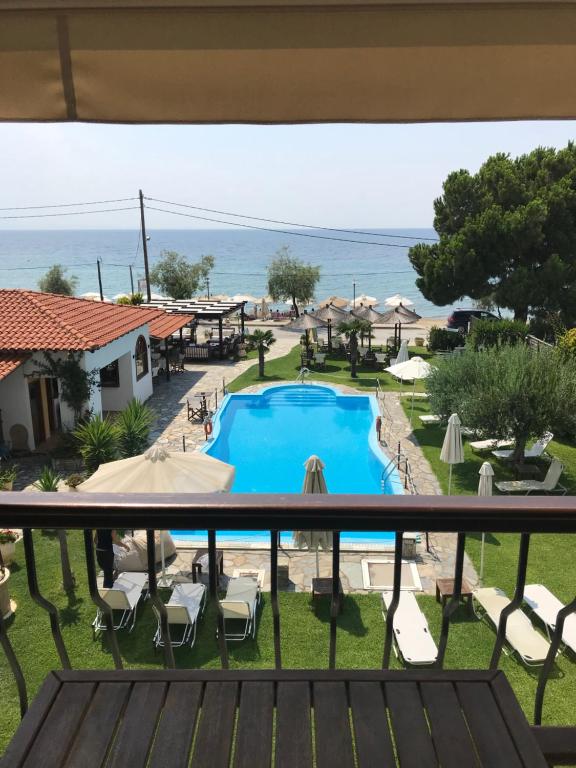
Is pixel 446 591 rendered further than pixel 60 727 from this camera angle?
Yes

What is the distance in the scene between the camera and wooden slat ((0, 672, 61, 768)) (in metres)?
1.52

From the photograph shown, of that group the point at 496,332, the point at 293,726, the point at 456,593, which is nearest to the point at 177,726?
the point at 293,726

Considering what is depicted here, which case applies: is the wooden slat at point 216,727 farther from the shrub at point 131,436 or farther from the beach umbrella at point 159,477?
the shrub at point 131,436

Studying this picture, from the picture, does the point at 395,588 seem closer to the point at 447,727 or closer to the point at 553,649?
the point at 447,727

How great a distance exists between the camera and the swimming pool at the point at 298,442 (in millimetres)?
14445

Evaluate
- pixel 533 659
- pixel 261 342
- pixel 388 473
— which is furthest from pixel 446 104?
pixel 261 342

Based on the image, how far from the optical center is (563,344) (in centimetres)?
1755

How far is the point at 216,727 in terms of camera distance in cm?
161

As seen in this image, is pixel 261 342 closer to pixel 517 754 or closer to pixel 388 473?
pixel 388 473

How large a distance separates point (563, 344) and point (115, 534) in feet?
46.0

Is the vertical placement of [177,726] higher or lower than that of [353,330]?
higher

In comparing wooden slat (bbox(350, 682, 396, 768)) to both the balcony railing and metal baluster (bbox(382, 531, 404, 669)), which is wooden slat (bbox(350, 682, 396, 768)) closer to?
metal baluster (bbox(382, 531, 404, 669))

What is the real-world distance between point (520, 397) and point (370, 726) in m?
12.3

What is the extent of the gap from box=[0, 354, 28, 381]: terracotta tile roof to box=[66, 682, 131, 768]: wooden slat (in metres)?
13.9
